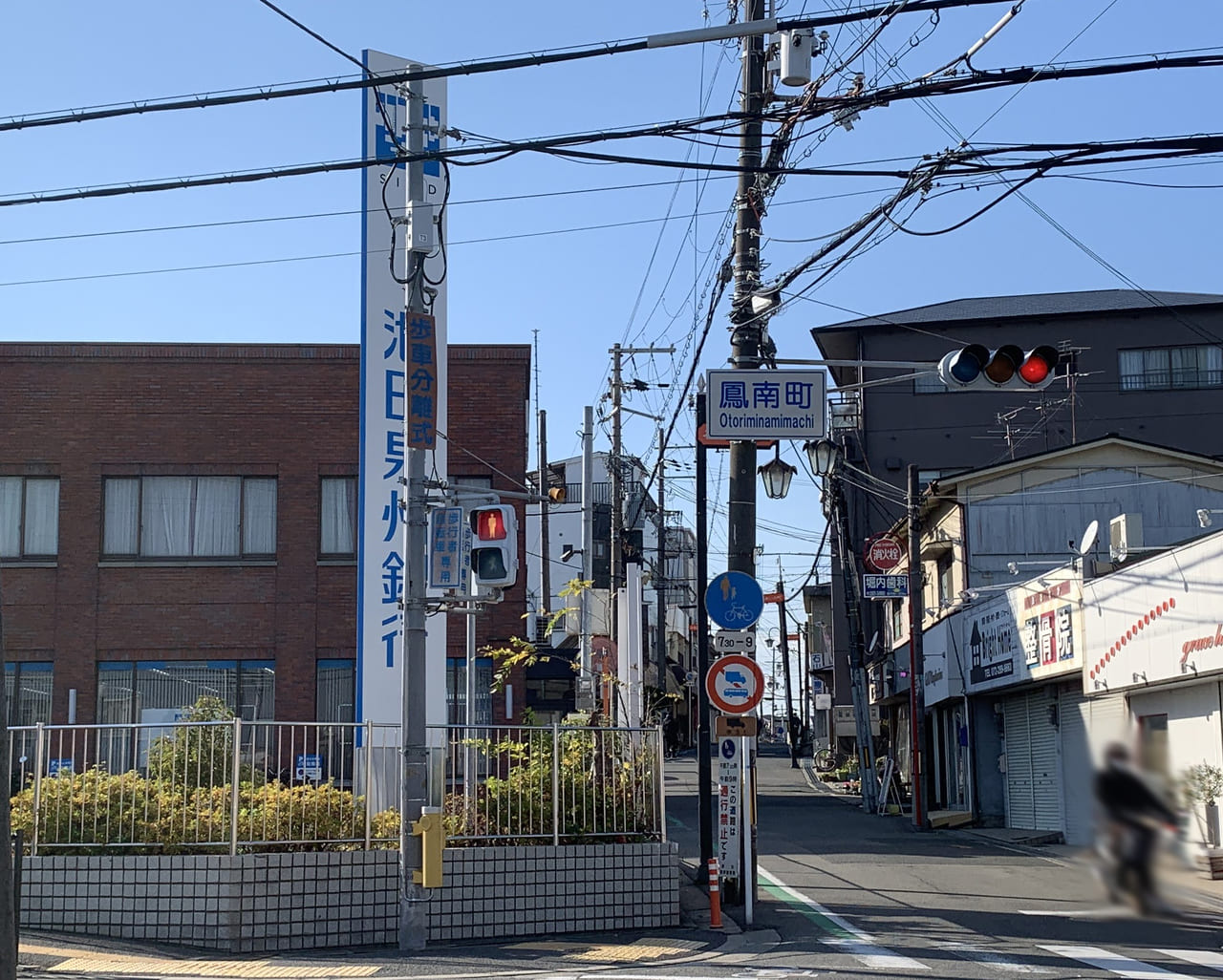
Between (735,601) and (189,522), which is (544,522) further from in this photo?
(735,601)

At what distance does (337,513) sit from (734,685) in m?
14.3

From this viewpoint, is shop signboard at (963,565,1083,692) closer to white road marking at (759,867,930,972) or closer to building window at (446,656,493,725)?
white road marking at (759,867,930,972)

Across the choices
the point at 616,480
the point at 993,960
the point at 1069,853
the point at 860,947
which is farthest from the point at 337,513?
the point at 1069,853

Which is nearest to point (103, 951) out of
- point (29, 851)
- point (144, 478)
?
point (29, 851)

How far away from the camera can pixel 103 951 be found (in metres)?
11.6

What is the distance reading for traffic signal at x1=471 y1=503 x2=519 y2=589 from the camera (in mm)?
12062

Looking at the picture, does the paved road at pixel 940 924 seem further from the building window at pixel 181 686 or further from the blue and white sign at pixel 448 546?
the building window at pixel 181 686

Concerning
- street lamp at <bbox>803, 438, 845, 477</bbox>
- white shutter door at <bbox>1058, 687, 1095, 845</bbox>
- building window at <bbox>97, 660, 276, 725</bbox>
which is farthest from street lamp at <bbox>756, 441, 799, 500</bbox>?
white shutter door at <bbox>1058, 687, 1095, 845</bbox>

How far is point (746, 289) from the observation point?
604 inches

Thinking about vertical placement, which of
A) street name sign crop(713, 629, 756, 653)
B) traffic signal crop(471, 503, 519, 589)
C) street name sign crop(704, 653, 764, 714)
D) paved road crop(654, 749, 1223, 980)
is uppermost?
traffic signal crop(471, 503, 519, 589)

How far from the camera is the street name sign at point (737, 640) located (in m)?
14.6

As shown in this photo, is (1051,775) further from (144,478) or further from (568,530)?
(568,530)

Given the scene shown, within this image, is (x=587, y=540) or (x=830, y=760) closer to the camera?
(x=587, y=540)

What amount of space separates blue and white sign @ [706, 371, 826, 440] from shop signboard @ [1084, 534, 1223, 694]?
22.7 feet
